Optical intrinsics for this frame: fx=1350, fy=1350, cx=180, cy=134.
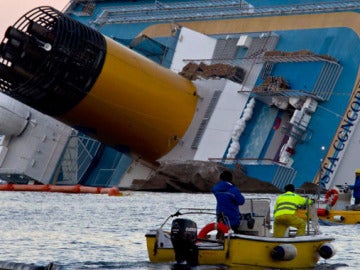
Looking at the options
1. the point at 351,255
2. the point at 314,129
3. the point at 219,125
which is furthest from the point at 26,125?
the point at 351,255

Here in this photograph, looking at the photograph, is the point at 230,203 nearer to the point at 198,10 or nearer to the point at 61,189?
the point at 61,189

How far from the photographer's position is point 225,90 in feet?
222

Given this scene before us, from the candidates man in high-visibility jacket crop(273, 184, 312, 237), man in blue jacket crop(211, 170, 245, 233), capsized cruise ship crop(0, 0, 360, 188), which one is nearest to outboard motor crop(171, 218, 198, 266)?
man in blue jacket crop(211, 170, 245, 233)

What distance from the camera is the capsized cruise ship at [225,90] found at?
60.5 metres

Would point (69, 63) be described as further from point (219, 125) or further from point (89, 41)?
point (219, 125)

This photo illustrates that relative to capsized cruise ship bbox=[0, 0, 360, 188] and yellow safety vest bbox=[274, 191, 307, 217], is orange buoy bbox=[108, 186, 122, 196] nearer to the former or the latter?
capsized cruise ship bbox=[0, 0, 360, 188]

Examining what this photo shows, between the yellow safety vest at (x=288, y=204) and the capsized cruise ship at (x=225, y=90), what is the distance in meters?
30.7

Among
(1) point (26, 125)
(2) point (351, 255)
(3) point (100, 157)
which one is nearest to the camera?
(2) point (351, 255)

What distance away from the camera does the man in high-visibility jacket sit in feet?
96.7

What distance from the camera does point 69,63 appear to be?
60.3 meters

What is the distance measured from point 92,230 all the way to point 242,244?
13785mm

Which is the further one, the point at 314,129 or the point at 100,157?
the point at 100,157

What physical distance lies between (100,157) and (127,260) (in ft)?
148

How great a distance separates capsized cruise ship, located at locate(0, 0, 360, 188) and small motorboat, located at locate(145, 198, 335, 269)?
31.5 meters
